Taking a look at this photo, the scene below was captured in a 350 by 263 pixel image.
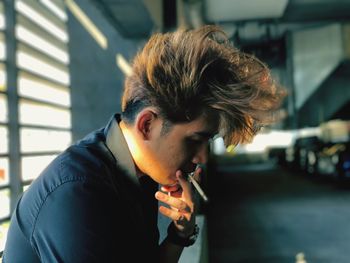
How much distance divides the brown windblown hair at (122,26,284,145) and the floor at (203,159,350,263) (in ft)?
10.1

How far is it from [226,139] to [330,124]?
15.4m

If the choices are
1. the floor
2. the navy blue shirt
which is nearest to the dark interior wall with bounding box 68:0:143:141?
the floor

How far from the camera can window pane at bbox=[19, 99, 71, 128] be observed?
94.3 inches

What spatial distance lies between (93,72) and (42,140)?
176 centimetres

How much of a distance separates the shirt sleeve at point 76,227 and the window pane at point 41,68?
1.73 meters

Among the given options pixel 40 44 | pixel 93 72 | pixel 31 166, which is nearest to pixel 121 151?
pixel 31 166

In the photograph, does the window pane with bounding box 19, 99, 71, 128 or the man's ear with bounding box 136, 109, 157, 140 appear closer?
the man's ear with bounding box 136, 109, 157, 140

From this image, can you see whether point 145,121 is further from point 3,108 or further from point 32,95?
point 32,95

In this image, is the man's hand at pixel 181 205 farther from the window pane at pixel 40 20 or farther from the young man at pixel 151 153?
the window pane at pixel 40 20

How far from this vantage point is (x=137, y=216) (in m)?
1.01

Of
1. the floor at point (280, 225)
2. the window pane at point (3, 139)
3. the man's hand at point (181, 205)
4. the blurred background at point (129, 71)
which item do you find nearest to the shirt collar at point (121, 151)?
the man's hand at point (181, 205)

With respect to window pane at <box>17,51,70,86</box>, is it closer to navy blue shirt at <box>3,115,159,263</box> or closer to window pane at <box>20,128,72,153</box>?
window pane at <box>20,128,72,153</box>

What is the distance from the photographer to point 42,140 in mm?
2703

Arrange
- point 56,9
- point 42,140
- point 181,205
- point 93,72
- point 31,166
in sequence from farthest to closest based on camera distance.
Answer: point 93,72
point 56,9
point 42,140
point 31,166
point 181,205
